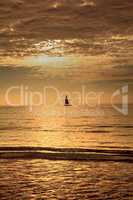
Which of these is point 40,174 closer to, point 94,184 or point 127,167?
point 94,184

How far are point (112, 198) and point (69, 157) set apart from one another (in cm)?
1366

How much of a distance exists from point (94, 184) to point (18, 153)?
14.2 m

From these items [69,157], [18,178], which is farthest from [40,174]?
[69,157]

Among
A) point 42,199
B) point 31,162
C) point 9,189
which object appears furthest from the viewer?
point 31,162

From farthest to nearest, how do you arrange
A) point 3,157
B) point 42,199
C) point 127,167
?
point 3,157 → point 127,167 → point 42,199

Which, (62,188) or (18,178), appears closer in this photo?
(62,188)

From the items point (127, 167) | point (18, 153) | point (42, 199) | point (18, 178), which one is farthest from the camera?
point (18, 153)

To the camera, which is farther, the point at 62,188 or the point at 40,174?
the point at 40,174

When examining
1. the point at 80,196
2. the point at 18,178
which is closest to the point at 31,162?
the point at 18,178

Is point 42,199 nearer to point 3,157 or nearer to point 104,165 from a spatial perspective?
point 104,165

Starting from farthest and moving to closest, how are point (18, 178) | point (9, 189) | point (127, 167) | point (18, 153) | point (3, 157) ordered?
point (18, 153) → point (3, 157) → point (127, 167) → point (18, 178) → point (9, 189)

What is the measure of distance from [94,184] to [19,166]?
23.8 feet

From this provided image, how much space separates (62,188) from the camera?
19.9 metres

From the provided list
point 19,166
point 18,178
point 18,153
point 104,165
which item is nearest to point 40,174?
point 18,178
